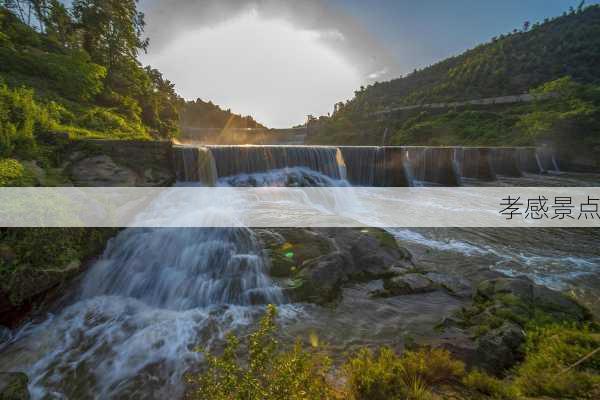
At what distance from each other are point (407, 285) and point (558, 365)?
321 centimetres

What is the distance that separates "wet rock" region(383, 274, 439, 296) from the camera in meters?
6.05

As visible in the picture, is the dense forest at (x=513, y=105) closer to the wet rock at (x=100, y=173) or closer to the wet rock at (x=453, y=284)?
the wet rock at (x=453, y=284)

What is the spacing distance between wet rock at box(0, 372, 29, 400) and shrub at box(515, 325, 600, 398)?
5754mm

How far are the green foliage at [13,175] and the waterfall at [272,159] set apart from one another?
8728 millimetres

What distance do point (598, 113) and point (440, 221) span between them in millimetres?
30160

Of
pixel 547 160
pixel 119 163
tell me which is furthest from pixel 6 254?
pixel 547 160

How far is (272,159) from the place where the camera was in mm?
16453

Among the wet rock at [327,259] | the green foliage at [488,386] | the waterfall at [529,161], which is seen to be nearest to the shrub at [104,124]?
the wet rock at [327,259]

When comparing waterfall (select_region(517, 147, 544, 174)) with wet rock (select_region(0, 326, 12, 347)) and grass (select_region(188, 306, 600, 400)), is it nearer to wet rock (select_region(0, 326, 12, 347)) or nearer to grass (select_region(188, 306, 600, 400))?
grass (select_region(188, 306, 600, 400))

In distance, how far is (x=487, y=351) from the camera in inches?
146

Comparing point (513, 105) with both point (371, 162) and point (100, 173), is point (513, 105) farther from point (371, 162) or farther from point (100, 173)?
point (100, 173)

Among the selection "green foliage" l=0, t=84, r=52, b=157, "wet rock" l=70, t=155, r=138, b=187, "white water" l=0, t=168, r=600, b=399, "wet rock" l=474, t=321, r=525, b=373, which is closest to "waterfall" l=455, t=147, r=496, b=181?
"white water" l=0, t=168, r=600, b=399

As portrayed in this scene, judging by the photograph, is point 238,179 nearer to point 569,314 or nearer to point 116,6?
point 569,314

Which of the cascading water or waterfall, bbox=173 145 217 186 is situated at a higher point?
waterfall, bbox=173 145 217 186
